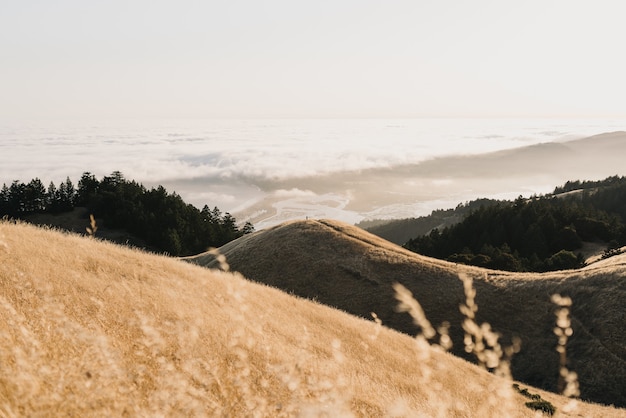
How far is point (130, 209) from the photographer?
98.1 m

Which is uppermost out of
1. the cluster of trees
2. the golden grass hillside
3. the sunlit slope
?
the golden grass hillside

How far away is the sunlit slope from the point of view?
25812mm

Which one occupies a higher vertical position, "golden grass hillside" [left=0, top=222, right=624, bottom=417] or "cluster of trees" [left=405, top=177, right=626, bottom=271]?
"golden grass hillside" [left=0, top=222, right=624, bottom=417]

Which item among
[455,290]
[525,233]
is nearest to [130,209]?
[525,233]

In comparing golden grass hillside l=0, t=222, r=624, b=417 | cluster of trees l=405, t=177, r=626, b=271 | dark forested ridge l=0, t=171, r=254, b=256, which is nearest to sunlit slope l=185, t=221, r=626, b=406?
golden grass hillside l=0, t=222, r=624, b=417

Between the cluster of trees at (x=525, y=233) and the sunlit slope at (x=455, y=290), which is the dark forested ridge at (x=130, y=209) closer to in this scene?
the cluster of trees at (x=525, y=233)

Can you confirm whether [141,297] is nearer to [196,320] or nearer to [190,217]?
[196,320]

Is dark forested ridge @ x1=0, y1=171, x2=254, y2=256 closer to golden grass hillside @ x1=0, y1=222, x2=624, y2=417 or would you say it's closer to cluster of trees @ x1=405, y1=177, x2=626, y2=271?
cluster of trees @ x1=405, y1=177, x2=626, y2=271

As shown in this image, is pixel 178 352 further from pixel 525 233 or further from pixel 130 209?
pixel 130 209

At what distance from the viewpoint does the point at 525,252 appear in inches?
2970

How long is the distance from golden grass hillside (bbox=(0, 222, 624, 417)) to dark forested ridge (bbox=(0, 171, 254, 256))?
251 ft

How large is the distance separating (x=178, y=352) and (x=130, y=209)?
3875 inches

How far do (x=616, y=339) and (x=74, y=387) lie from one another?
3042cm

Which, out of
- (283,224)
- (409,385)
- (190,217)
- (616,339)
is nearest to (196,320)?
(409,385)
